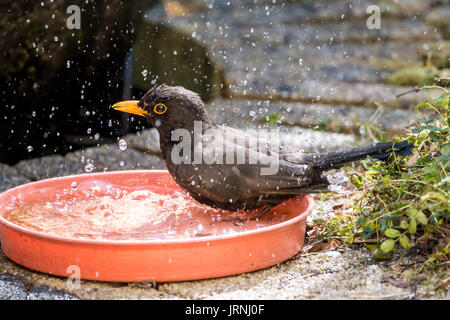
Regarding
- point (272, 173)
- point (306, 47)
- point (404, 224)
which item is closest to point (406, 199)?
point (404, 224)

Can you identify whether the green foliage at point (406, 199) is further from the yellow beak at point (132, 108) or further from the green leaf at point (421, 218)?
the yellow beak at point (132, 108)

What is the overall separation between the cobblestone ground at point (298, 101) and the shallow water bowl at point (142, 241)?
3.1 inches

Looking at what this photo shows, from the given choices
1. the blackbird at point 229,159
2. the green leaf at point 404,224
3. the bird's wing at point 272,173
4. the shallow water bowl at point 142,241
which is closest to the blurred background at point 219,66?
the blackbird at point 229,159

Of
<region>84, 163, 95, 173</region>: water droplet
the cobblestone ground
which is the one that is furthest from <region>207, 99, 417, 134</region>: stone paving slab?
<region>84, 163, 95, 173</region>: water droplet

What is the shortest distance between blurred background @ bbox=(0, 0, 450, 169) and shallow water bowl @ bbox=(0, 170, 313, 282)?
5.27 ft

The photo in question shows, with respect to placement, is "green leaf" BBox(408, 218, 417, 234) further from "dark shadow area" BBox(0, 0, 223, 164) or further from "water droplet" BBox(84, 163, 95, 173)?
"dark shadow area" BBox(0, 0, 223, 164)

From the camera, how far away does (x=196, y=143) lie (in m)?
3.29

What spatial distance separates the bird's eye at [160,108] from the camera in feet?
11.1

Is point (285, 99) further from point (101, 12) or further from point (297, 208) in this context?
point (297, 208)

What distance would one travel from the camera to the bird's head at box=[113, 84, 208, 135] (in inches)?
132

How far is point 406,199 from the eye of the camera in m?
3.00

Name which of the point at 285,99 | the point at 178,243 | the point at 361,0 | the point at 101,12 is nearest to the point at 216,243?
the point at 178,243

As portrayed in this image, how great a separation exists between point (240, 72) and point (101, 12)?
3.01 metres
